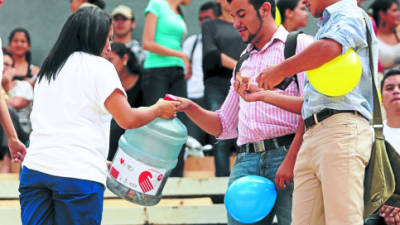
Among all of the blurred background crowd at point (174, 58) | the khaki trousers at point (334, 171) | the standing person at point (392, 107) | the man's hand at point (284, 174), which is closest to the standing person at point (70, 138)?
the man's hand at point (284, 174)

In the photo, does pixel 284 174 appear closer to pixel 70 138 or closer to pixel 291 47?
pixel 291 47

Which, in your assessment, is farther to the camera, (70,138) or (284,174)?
(284,174)

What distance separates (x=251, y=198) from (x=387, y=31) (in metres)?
4.51

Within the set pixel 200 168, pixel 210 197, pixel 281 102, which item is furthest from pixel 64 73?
pixel 200 168

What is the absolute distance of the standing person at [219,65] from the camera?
5590 mm

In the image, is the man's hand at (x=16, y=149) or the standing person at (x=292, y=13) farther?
the standing person at (x=292, y=13)

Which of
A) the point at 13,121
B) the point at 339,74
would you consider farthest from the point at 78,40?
the point at 13,121

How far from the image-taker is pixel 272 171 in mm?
3199

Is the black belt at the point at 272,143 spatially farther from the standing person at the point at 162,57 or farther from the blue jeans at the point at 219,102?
the standing person at the point at 162,57

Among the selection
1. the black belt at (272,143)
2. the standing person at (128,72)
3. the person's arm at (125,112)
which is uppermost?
the person's arm at (125,112)

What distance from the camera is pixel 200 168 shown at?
6617 mm

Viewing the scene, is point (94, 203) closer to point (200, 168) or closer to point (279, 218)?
point (279, 218)

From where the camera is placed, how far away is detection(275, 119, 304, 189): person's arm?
3.04m

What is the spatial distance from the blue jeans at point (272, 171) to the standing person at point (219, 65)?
2.26 metres
